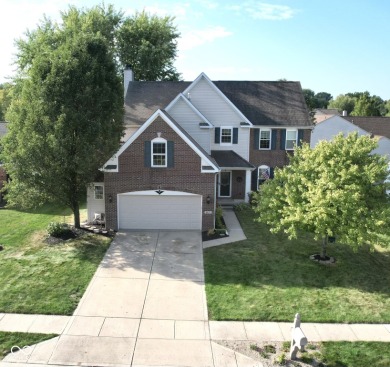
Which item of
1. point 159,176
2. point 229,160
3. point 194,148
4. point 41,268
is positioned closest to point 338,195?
point 194,148

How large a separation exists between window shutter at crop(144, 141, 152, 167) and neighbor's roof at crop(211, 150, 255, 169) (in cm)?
693

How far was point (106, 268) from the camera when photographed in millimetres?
15508

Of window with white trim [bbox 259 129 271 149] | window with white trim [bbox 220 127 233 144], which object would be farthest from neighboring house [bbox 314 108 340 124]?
window with white trim [bbox 220 127 233 144]

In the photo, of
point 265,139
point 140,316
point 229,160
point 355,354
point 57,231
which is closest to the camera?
point 355,354

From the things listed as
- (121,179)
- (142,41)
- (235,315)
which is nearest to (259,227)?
(121,179)

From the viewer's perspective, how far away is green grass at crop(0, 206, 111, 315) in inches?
495

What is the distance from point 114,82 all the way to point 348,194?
11920 mm

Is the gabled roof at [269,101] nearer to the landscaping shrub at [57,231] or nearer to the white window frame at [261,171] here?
the white window frame at [261,171]

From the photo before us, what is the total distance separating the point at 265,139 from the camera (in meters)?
27.2

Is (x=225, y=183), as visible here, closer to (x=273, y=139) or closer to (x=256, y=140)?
(x=256, y=140)

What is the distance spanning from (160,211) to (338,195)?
31.0 feet

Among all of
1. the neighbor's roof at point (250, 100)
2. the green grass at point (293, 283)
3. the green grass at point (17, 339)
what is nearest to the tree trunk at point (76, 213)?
the green grass at point (293, 283)

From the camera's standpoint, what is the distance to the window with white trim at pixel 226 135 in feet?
88.0

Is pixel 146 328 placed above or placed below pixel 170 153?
below
